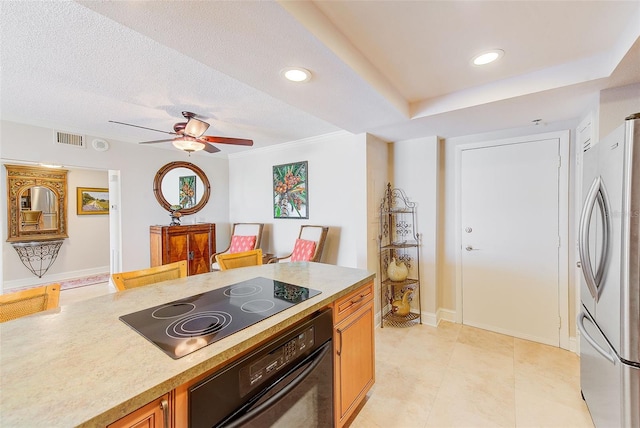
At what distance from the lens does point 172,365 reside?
0.82 metres

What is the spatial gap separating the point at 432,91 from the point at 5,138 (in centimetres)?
449

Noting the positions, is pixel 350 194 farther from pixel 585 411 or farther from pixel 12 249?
pixel 12 249

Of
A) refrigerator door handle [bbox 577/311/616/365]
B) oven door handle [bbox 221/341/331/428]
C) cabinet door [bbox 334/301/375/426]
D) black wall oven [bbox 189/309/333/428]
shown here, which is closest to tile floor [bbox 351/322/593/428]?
cabinet door [bbox 334/301/375/426]

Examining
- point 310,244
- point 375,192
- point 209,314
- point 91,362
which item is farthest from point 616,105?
point 91,362

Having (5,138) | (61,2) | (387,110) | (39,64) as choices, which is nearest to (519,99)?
(387,110)

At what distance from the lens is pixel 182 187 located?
178 inches

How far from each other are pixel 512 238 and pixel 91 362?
11.3ft

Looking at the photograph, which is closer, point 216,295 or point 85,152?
point 216,295

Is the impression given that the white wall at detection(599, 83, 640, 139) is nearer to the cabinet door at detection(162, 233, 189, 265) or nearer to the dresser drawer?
the dresser drawer

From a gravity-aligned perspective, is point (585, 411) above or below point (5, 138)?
below

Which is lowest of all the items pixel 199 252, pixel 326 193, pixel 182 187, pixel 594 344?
pixel 594 344

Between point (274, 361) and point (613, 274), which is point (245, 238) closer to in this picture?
point (274, 361)

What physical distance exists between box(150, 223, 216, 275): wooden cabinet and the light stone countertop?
273cm

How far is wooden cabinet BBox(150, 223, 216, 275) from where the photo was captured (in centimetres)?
390
